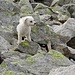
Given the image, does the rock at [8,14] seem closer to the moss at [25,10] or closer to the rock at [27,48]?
the moss at [25,10]

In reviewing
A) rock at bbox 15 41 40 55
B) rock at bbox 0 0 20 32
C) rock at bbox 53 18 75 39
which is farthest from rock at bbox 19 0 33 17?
rock at bbox 15 41 40 55

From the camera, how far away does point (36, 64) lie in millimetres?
12148

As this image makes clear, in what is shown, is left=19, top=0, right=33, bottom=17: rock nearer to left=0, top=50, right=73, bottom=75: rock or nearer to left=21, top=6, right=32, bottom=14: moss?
left=21, top=6, right=32, bottom=14: moss

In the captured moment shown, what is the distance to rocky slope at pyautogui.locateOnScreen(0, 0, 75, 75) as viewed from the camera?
1149 centimetres

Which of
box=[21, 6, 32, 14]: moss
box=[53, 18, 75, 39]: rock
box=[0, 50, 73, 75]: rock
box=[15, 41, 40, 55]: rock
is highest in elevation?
box=[0, 50, 73, 75]: rock

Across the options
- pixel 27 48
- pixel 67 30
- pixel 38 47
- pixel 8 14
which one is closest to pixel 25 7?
pixel 8 14

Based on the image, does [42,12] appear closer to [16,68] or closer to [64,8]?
[64,8]

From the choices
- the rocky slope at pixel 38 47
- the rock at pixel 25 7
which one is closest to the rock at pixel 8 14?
the rocky slope at pixel 38 47

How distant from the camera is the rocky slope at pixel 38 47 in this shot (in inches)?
452

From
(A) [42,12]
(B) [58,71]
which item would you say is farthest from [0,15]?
(B) [58,71]

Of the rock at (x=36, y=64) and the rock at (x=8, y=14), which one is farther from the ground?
the rock at (x=36, y=64)

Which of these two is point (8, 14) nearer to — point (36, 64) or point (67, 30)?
point (67, 30)

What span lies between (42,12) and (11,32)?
15.4 metres

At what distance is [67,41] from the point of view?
21266mm
